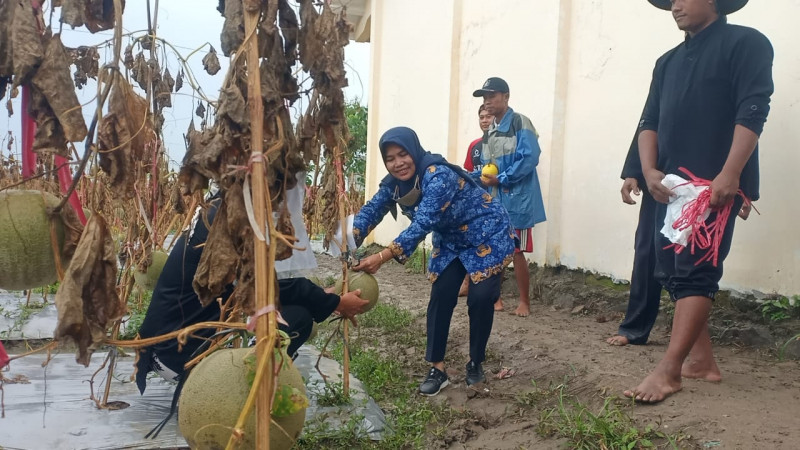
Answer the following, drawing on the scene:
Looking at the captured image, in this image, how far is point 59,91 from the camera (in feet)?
5.08

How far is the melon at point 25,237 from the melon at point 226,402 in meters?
0.49

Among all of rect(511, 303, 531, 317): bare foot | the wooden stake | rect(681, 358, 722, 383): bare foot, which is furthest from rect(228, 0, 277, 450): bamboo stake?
rect(511, 303, 531, 317): bare foot

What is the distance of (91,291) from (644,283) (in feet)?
9.85

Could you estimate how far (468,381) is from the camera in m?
3.60

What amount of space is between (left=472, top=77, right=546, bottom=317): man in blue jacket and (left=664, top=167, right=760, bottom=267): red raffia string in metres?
2.17

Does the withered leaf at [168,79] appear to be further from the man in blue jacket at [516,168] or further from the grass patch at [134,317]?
the man in blue jacket at [516,168]

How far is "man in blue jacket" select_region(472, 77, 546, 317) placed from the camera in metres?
4.88

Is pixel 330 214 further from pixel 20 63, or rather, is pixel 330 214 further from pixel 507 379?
pixel 20 63

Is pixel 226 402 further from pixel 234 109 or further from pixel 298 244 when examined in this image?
pixel 298 244

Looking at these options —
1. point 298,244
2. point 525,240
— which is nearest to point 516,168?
point 525,240

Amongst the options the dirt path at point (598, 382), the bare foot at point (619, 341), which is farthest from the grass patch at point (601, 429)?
the bare foot at point (619, 341)

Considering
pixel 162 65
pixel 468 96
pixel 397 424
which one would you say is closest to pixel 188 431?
pixel 397 424

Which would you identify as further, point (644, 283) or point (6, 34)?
point (644, 283)

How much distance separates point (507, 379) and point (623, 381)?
740 mm
